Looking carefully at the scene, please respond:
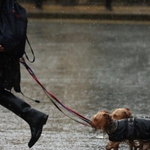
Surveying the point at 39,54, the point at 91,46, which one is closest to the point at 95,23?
the point at 91,46

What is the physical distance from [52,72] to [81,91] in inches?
73.2

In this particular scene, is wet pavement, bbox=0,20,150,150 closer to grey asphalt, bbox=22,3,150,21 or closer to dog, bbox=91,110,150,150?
dog, bbox=91,110,150,150

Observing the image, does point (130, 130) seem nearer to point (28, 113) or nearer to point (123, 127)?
point (123, 127)

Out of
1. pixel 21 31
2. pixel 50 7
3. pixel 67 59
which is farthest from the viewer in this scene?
pixel 50 7

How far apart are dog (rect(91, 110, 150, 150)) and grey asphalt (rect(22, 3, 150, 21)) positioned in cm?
1540

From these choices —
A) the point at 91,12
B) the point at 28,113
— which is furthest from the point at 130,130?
the point at 91,12

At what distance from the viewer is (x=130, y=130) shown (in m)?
6.51

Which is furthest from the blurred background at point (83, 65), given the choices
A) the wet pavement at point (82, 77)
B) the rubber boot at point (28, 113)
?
the rubber boot at point (28, 113)

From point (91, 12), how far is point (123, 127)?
1616 cm

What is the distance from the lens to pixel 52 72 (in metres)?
13.0

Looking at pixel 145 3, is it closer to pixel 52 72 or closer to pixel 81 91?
pixel 52 72

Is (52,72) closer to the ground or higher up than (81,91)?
closer to the ground

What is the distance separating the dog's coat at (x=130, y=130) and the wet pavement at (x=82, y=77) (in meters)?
0.86

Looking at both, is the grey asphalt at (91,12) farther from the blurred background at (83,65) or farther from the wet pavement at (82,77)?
the wet pavement at (82,77)
